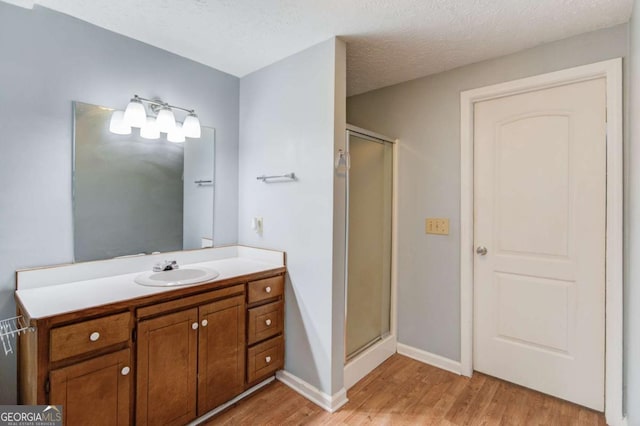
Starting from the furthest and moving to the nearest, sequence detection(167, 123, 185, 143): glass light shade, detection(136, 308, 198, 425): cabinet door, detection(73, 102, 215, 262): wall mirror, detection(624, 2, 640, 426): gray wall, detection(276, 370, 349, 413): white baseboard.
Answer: detection(167, 123, 185, 143): glass light shade → detection(276, 370, 349, 413): white baseboard → detection(73, 102, 215, 262): wall mirror → detection(136, 308, 198, 425): cabinet door → detection(624, 2, 640, 426): gray wall

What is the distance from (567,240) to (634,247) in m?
0.44

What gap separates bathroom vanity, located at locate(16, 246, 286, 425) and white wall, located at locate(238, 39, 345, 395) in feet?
0.64

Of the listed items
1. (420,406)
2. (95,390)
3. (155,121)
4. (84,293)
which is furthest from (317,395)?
(155,121)

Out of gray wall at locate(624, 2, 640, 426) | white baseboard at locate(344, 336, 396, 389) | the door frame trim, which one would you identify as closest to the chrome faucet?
white baseboard at locate(344, 336, 396, 389)

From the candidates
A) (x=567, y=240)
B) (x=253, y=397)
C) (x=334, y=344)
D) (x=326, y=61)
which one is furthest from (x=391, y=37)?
(x=253, y=397)

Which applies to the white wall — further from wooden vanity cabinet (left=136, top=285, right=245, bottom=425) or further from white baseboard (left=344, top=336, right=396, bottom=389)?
wooden vanity cabinet (left=136, top=285, right=245, bottom=425)

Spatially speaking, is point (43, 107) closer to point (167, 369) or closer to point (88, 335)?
point (88, 335)

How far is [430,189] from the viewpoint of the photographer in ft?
8.16

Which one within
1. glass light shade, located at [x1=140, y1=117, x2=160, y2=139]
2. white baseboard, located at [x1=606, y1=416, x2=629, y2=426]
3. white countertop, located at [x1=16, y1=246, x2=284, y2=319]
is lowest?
white baseboard, located at [x1=606, y1=416, x2=629, y2=426]

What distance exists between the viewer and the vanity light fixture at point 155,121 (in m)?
1.90

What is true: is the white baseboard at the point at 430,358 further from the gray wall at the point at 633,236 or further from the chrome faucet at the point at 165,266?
the chrome faucet at the point at 165,266

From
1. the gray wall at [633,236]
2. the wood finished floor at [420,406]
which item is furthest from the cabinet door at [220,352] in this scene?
the gray wall at [633,236]

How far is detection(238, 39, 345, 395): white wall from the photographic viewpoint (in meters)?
1.96

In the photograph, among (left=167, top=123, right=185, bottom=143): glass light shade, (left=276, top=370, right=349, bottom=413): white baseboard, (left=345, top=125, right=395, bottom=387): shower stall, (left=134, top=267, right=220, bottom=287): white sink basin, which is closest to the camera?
(left=134, top=267, right=220, bottom=287): white sink basin
